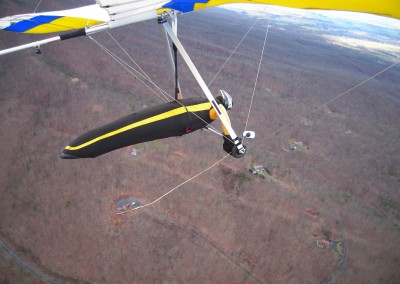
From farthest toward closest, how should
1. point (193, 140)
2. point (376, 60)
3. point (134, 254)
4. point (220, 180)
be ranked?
point (376, 60)
point (193, 140)
point (220, 180)
point (134, 254)

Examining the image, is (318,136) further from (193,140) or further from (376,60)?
(376,60)

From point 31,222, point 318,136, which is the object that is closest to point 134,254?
point 31,222

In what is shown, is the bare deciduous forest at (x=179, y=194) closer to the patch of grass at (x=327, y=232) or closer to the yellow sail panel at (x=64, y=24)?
the patch of grass at (x=327, y=232)

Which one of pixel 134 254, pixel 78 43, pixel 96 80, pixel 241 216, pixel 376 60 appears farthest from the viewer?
pixel 376 60

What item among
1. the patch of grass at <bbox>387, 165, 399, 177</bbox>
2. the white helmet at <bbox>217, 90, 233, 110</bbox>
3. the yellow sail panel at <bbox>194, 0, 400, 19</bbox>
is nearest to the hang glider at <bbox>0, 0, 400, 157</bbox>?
the yellow sail panel at <bbox>194, 0, 400, 19</bbox>

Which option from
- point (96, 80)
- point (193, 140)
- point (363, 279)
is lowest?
point (363, 279)

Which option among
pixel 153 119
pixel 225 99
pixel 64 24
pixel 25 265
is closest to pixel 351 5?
pixel 225 99

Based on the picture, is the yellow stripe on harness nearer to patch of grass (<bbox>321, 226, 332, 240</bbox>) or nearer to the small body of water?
the small body of water

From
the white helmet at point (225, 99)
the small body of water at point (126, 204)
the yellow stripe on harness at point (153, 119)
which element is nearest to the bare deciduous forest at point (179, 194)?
the small body of water at point (126, 204)
